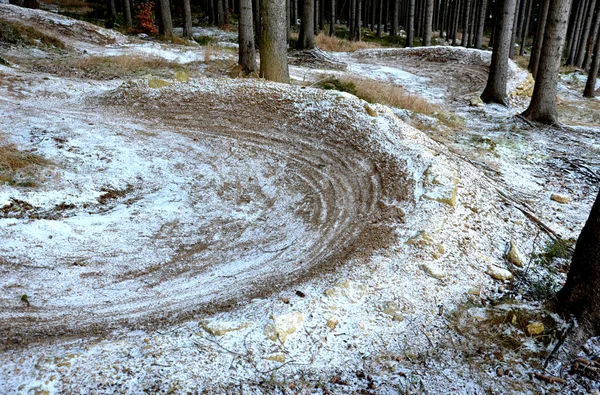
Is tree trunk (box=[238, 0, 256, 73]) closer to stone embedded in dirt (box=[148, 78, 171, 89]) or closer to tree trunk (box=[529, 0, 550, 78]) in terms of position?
stone embedded in dirt (box=[148, 78, 171, 89])

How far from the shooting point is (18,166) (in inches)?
257

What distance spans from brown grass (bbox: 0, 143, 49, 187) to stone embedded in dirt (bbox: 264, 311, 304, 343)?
14.7 ft

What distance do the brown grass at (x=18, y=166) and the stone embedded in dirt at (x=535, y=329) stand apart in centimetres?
661

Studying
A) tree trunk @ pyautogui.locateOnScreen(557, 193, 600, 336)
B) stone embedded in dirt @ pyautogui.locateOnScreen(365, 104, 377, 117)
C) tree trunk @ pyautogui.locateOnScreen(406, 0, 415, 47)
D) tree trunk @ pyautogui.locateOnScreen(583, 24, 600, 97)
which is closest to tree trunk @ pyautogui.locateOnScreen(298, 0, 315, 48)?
tree trunk @ pyautogui.locateOnScreen(406, 0, 415, 47)

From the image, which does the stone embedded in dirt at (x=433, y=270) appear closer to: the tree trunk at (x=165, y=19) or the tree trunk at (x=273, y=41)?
the tree trunk at (x=273, y=41)

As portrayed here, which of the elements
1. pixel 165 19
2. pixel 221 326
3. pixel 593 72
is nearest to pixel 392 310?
pixel 221 326

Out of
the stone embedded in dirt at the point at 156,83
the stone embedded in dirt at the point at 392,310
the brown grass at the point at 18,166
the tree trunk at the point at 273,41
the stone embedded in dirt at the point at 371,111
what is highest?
the tree trunk at the point at 273,41

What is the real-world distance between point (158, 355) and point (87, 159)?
4824 millimetres

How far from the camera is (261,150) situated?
8.03m

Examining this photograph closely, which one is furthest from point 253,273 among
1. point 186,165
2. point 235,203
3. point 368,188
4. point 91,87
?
point 91,87

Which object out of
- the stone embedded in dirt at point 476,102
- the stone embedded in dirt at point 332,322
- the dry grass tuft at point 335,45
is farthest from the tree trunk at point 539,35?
the stone embedded in dirt at point 332,322

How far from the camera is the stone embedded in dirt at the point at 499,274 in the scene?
196 inches

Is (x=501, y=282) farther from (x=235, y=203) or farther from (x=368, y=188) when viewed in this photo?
(x=235, y=203)

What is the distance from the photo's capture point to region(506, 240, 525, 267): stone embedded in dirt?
5.25m
